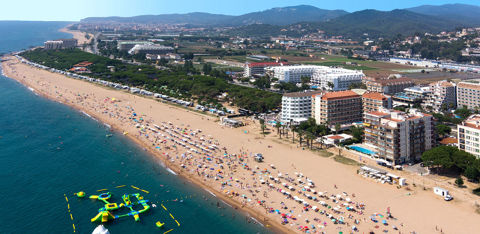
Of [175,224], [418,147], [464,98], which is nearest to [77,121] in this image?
[175,224]

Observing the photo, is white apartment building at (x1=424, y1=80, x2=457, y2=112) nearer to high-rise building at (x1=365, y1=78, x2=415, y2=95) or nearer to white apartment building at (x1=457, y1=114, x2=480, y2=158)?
high-rise building at (x1=365, y1=78, x2=415, y2=95)

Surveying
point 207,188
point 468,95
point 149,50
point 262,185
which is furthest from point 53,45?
point 262,185

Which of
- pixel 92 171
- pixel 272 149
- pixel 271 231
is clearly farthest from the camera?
pixel 272 149

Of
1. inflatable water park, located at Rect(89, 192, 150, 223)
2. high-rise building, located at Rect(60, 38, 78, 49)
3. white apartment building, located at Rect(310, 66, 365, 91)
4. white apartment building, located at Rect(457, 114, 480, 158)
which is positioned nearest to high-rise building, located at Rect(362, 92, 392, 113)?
white apartment building, located at Rect(457, 114, 480, 158)

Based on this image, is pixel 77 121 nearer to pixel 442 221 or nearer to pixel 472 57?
pixel 442 221

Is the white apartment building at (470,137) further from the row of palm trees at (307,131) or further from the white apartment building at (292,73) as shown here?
the white apartment building at (292,73)

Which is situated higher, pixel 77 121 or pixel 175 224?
pixel 77 121
